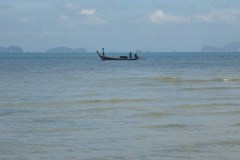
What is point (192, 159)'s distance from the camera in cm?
1185

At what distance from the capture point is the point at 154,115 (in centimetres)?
1931

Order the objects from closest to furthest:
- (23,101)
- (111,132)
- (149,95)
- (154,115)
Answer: (111,132) → (154,115) → (23,101) → (149,95)

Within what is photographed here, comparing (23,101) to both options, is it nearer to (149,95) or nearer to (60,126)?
(149,95)

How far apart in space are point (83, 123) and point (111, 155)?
5083 mm

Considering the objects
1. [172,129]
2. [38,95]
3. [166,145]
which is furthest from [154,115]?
[38,95]

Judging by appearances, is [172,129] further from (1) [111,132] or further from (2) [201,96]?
(2) [201,96]

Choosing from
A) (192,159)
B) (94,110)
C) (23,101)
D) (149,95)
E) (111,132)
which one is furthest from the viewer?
(149,95)

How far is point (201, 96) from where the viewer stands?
27000 millimetres

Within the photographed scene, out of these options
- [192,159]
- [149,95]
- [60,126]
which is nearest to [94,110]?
[60,126]

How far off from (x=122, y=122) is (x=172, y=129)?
228 centimetres

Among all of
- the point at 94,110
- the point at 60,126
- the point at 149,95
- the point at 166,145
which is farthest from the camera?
the point at 149,95

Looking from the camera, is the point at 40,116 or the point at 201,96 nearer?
the point at 40,116

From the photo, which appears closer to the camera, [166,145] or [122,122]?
[166,145]

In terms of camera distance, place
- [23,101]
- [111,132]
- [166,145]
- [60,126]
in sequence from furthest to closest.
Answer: [23,101] < [60,126] < [111,132] < [166,145]
